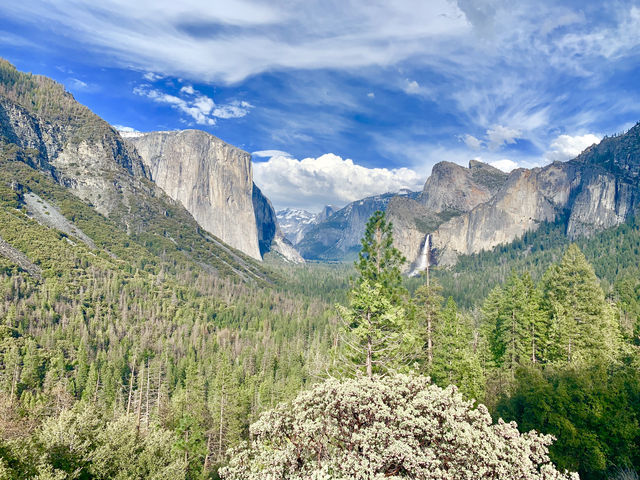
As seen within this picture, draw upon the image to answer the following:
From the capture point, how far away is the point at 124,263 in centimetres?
14138

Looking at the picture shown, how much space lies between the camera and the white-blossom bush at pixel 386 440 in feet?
24.1

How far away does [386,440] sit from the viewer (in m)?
8.01

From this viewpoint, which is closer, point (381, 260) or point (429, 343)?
point (381, 260)

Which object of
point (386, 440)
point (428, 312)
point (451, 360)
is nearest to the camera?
point (386, 440)

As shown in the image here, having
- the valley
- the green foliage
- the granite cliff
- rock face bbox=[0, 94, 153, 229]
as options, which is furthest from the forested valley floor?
rock face bbox=[0, 94, 153, 229]

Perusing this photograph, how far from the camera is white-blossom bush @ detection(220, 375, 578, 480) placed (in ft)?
24.1

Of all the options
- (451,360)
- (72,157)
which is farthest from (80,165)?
(451,360)

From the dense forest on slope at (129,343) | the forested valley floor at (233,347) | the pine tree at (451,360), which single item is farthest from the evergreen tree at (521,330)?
the dense forest on slope at (129,343)

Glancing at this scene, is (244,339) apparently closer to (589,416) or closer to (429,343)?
(429,343)

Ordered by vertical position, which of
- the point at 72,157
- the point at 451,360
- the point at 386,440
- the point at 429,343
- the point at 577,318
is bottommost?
Result: the point at 451,360

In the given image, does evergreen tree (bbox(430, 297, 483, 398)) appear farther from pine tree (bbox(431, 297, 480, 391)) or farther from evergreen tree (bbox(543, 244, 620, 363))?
evergreen tree (bbox(543, 244, 620, 363))

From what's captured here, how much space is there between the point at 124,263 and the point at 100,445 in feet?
454

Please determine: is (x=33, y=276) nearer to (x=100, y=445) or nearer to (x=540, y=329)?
(x=100, y=445)

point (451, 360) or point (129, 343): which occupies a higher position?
point (451, 360)
